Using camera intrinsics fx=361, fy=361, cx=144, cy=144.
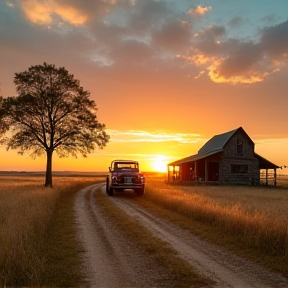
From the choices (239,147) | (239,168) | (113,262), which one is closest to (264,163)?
(239,168)

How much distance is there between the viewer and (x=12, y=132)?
37906mm

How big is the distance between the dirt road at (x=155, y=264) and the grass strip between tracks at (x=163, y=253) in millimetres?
192

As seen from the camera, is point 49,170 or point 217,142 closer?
point 49,170

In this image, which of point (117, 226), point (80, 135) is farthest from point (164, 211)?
point (80, 135)

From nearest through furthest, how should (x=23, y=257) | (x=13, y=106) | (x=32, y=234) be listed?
(x=23, y=257), (x=32, y=234), (x=13, y=106)

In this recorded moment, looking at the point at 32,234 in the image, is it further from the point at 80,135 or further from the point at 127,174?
the point at 80,135

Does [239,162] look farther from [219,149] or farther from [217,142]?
[217,142]

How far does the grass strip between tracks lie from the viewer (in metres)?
6.99

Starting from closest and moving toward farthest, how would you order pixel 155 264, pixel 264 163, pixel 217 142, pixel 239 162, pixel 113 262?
pixel 155 264 → pixel 113 262 → pixel 239 162 → pixel 264 163 → pixel 217 142

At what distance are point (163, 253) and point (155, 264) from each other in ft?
3.07

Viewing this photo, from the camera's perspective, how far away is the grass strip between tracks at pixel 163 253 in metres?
6.99

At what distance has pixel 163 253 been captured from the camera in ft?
29.8

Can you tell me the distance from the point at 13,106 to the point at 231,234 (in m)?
31.0

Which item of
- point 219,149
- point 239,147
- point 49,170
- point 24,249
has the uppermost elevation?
point 239,147
